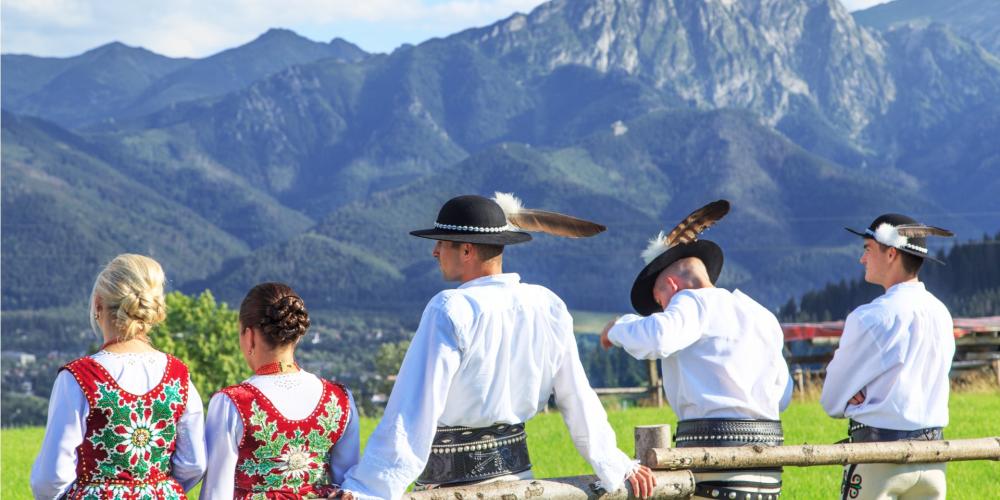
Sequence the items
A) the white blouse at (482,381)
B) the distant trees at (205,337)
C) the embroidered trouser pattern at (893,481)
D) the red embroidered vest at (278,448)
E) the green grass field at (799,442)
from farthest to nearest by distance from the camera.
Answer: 1. the distant trees at (205,337)
2. the green grass field at (799,442)
3. the embroidered trouser pattern at (893,481)
4. the white blouse at (482,381)
5. the red embroidered vest at (278,448)

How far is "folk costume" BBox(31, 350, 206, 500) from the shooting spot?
15.8 ft

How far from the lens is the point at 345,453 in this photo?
5.30m

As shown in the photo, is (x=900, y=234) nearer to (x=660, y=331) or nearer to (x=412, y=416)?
(x=660, y=331)

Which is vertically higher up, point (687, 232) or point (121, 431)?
point (687, 232)

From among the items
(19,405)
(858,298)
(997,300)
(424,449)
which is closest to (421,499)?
(424,449)

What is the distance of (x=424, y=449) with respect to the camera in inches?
202

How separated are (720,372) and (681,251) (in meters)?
0.62

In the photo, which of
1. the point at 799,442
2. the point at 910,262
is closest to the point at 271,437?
the point at 910,262

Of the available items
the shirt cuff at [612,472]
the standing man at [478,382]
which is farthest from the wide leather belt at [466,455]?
the shirt cuff at [612,472]

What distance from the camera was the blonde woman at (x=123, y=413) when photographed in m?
4.82

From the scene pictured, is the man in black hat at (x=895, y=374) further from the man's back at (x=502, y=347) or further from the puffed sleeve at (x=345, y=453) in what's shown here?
the puffed sleeve at (x=345, y=453)

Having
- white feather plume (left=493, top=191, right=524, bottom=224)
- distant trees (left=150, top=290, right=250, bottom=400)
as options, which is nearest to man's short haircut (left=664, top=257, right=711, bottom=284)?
white feather plume (left=493, top=191, right=524, bottom=224)

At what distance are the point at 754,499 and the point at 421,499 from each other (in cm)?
178

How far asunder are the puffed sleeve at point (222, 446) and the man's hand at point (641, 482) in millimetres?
1687
